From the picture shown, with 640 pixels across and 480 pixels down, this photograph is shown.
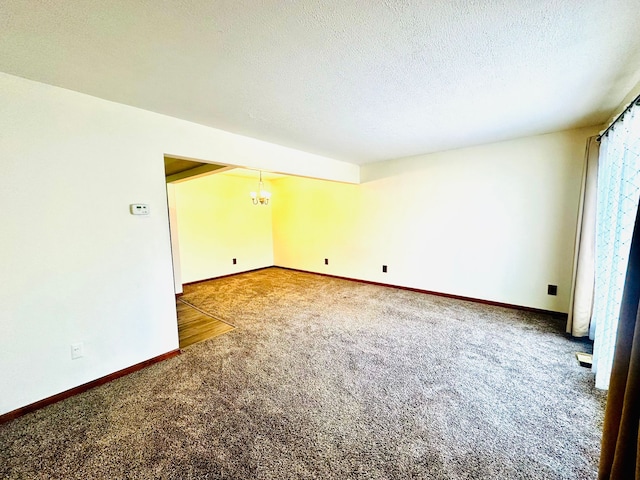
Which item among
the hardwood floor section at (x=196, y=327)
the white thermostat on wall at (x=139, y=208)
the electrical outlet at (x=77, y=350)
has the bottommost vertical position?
the hardwood floor section at (x=196, y=327)

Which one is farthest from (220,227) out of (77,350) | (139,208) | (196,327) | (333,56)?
(333,56)

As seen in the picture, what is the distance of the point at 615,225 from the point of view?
201 centimetres

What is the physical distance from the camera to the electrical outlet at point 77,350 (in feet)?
6.38

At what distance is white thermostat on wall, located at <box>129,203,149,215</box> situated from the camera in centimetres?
219

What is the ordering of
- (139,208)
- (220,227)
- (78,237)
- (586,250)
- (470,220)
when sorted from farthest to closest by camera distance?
(220,227) → (470,220) → (586,250) → (139,208) → (78,237)

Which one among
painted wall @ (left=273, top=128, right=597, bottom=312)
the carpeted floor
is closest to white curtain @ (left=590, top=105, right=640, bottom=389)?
the carpeted floor

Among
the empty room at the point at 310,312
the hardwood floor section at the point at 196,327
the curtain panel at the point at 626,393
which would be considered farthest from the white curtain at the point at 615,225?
the hardwood floor section at the point at 196,327

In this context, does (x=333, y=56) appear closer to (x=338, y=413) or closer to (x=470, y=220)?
(x=338, y=413)

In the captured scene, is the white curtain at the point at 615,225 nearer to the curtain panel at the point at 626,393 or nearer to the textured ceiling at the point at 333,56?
the textured ceiling at the point at 333,56

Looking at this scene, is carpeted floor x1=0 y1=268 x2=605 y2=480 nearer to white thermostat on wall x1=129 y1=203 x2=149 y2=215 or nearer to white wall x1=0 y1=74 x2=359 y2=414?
white wall x1=0 y1=74 x2=359 y2=414

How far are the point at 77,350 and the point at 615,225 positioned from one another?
440 centimetres

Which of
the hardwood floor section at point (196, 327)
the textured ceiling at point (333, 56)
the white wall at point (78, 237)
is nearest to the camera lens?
the textured ceiling at point (333, 56)

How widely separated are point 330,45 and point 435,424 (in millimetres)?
2386

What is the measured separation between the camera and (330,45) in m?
1.41
